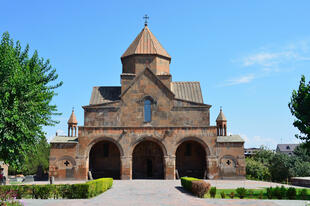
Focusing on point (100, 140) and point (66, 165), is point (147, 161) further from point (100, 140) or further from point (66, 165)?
point (66, 165)

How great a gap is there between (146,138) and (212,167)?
6.23m

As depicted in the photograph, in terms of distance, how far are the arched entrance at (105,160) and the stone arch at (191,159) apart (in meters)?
5.65

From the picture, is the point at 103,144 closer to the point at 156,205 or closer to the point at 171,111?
the point at 171,111

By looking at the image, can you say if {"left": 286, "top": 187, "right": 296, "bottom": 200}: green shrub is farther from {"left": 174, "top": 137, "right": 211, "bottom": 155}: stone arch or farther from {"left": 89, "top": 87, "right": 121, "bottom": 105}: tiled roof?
{"left": 89, "top": 87, "right": 121, "bottom": 105}: tiled roof

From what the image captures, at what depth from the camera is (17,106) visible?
589 inches

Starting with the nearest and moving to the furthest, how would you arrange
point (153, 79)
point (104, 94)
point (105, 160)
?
point (153, 79), point (105, 160), point (104, 94)

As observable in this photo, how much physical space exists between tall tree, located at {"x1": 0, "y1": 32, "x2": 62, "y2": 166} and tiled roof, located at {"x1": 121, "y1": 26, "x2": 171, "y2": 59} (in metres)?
15.9

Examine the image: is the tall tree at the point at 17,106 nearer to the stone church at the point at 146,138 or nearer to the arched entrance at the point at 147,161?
the stone church at the point at 146,138

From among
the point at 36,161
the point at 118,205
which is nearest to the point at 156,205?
the point at 118,205

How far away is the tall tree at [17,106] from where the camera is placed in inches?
578

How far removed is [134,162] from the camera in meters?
29.5

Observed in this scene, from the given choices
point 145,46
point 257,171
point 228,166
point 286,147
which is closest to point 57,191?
point 228,166

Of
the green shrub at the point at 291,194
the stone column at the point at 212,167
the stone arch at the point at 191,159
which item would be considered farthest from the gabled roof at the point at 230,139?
the green shrub at the point at 291,194

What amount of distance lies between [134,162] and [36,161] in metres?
16.9
